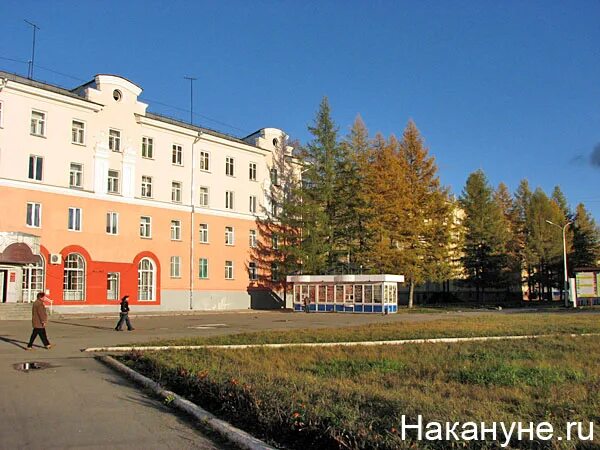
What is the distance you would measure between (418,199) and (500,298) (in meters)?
39.0

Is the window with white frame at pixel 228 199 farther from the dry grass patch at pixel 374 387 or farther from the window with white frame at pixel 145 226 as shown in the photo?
the dry grass patch at pixel 374 387

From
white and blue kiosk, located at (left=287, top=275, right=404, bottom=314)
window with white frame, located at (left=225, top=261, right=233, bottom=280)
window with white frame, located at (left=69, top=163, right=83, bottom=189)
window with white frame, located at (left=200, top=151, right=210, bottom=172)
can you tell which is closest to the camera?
window with white frame, located at (left=69, top=163, right=83, bottom=189)

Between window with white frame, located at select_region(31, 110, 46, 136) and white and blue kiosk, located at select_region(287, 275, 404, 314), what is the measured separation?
24.5 metres

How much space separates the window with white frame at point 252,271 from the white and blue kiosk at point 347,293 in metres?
5.40

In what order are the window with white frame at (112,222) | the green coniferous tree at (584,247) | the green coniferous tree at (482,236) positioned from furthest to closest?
the green coniferous tree at (584,247) → the green coniferous tree at (482,236) → the window with white frame at (112,222)

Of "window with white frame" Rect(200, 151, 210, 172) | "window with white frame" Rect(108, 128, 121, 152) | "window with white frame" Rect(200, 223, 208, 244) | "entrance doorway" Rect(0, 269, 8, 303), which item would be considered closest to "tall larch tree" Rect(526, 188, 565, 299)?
"window with white frame" Rect(200, 223, 208, 244)

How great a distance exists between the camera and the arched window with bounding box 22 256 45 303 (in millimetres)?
39406

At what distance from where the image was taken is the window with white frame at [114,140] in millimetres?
45897

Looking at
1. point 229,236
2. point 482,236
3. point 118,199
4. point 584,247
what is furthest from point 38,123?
point 584,247

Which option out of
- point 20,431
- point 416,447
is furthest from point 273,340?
point 416,447

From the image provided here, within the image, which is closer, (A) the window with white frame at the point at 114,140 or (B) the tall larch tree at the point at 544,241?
(A) the window with white frame at the point at 114,140

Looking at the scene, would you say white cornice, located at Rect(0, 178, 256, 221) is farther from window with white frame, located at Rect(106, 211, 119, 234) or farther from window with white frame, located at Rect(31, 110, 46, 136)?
window with white frame, located at Rect(31, 110, 46, 136)

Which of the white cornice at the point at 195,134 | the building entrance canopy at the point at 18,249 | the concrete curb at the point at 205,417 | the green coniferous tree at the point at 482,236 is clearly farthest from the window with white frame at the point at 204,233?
the concrete curb at the point at 205,417

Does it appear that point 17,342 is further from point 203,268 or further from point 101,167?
point 203,268
